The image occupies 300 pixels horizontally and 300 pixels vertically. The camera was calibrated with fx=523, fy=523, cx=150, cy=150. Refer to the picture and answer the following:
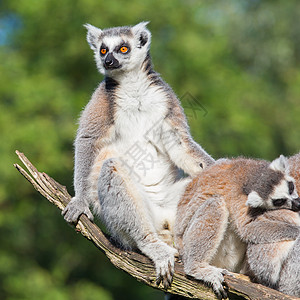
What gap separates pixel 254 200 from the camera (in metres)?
4.77

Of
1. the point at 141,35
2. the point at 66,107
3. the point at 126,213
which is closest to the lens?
the point at 126,213

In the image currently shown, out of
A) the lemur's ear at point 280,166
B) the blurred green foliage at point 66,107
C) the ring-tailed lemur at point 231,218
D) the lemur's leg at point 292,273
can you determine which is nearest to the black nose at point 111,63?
the ring-tailed lemur at point 231,218

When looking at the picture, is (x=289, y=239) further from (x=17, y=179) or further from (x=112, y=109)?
(x=17, y=179)

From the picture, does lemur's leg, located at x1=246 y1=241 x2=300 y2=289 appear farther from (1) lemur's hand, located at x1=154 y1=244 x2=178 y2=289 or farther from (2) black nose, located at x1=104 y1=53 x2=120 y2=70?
(2) black nose, located at x1=104 y1=53 x2=120 y2=70

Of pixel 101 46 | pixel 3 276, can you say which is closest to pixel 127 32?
pixel 101 46

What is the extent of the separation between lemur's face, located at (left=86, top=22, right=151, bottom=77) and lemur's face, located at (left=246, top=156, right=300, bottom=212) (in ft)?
7.28

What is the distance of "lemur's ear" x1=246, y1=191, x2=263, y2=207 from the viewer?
4.77 m

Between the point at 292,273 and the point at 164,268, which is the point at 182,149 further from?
the point at 292,273

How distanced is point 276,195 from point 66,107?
11.3 meters

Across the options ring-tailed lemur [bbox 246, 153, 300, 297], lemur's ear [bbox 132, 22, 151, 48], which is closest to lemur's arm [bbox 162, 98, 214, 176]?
lemur's ear [bbox 132, 22, 151, 48]

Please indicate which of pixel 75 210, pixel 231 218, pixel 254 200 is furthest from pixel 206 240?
pixel 75 210

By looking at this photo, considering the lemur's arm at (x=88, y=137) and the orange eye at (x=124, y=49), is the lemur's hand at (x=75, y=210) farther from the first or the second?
the orange eye at (x=124, y=49)

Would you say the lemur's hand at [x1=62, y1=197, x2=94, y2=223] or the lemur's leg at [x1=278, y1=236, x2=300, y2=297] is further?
the lemur's hand at [x1=62, y1=197, x2=94, y2=223]

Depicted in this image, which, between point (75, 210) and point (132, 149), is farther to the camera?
point (132, 149)
